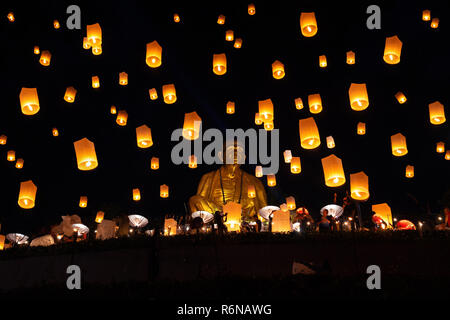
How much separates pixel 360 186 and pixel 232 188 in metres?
7.94

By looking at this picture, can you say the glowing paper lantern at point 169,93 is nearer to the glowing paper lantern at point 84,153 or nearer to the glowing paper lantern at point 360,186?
the glowing paper lantern at point 84,153

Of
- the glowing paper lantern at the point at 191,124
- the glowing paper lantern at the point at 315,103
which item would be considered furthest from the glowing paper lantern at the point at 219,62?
the glowing paper lantern at the point at 315,103

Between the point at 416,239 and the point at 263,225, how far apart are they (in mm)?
6306

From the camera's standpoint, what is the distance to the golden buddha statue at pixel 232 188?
15.6 meters

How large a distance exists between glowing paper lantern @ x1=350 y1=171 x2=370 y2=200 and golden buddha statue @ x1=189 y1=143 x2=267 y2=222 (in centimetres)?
677

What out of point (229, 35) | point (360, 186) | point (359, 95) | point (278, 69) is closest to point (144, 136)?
point (278, 69)

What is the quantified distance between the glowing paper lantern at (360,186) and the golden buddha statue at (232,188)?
22.2 feet

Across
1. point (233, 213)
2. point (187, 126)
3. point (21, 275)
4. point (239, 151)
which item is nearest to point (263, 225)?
point (233, 213)

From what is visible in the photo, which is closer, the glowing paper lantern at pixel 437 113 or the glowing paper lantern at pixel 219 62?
the glowing paper lantern at pixel 437 113

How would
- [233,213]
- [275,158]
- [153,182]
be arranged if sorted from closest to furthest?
[233,213] → [275,158] → [153,182]

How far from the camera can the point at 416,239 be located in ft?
26.2

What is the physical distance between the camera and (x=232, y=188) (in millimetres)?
16062
